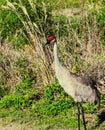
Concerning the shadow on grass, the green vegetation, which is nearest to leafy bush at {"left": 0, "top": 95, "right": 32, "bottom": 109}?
the green vegetation

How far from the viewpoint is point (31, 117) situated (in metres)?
8.55

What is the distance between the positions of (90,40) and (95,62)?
73 cm

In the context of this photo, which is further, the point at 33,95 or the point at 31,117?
the point at 33,95

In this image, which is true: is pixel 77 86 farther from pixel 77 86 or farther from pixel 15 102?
pixel 15 102

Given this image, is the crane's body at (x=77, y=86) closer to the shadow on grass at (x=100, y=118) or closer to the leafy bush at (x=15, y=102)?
the shadow on grass at (x=100, y=118)

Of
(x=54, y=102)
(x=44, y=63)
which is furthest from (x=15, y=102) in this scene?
(x=44, y=63)

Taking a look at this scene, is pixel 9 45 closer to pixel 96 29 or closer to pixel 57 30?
pixel 57 30

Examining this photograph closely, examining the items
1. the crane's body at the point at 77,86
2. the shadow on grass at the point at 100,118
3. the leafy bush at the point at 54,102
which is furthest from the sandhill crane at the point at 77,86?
the leafy bush at the point at 54,102

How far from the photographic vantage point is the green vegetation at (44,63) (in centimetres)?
854

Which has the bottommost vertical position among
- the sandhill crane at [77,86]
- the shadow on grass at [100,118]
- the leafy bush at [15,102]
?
the shadow on grass at [100,118]

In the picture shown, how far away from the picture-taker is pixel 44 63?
944 cm

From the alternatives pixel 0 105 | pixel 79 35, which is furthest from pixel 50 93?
pixel 79 35

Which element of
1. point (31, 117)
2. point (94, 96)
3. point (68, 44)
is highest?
point (68, 44)

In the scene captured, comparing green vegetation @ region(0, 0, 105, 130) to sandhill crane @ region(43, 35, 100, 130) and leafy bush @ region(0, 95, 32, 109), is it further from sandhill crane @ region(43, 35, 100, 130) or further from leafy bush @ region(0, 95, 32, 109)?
sandhill crane @ region(43, 35, 100, 130)
